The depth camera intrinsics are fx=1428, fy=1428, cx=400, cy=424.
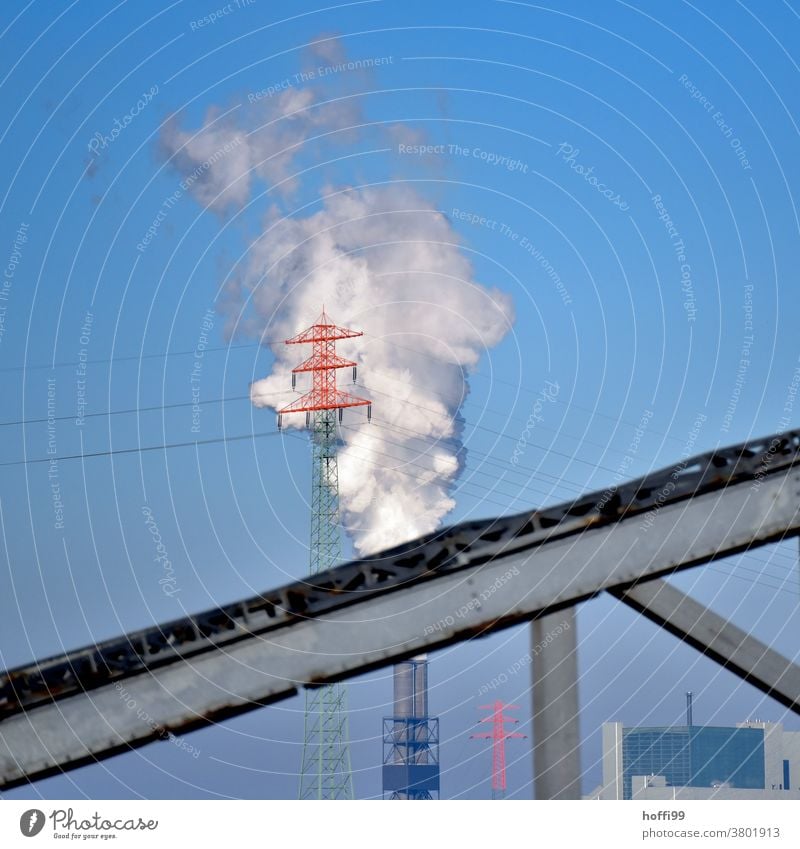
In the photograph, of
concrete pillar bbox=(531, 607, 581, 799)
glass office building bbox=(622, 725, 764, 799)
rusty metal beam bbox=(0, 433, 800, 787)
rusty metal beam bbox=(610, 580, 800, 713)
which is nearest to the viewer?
rusty metal beam bbox=(0, 433, 800, 787)

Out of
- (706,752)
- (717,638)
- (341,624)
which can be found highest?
(706,752)

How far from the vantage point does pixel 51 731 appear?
1311cm

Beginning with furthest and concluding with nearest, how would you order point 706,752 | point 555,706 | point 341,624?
1. point 706,752
2. point 555,706
3. point 341,624

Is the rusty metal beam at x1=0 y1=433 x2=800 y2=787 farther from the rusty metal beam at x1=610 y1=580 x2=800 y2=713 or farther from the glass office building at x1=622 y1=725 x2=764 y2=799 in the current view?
the glass office building at x1=622 y1=725 x2=764 y2=799

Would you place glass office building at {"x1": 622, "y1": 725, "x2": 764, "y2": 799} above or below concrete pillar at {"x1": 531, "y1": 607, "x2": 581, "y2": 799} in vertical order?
above

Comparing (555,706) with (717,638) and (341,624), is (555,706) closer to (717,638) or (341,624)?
(717,638)

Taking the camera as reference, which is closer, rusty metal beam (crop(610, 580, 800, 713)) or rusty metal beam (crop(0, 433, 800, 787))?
rusty metal beam (crop(0, 433, 800, 787))

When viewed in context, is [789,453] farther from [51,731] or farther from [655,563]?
[51,731]

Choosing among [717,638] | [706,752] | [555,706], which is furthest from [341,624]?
[706,752]

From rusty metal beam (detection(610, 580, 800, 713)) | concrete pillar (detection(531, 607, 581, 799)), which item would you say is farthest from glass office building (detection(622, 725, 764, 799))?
concrete pillar (detection(531, 607, 581, 799))

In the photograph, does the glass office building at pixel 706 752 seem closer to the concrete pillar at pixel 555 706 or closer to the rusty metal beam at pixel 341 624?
the concrete pillar at pixel 555 706

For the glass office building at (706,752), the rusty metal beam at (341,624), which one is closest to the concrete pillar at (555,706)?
the rusty metal beam at (341,624)

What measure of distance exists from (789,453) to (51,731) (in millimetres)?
7972

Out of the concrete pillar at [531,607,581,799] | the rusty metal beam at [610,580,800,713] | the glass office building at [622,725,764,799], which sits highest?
the glass office building at [622,725,764,799]
